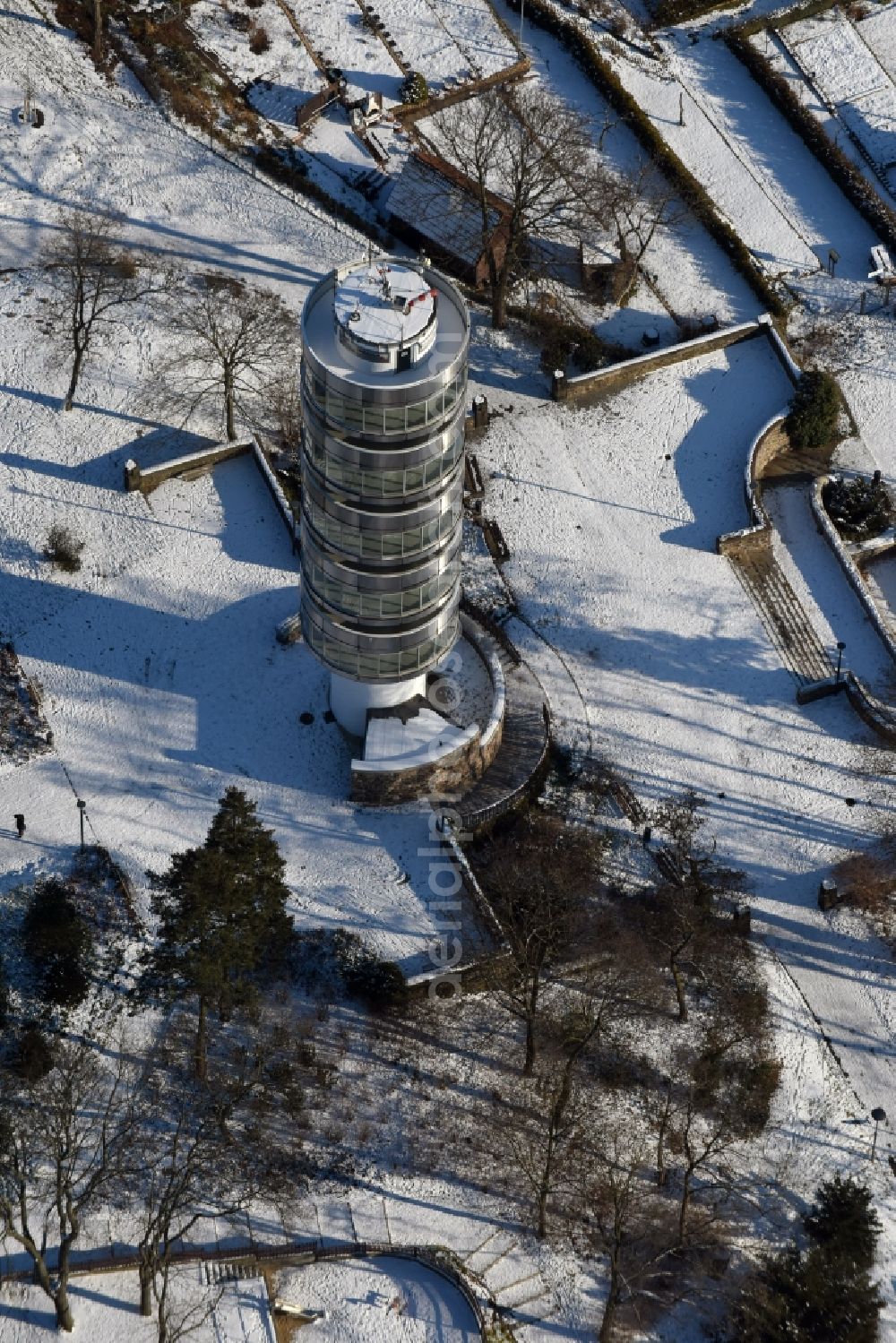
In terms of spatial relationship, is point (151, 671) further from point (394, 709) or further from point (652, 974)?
point (652, 974)

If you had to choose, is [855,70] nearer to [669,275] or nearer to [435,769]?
[669,275]

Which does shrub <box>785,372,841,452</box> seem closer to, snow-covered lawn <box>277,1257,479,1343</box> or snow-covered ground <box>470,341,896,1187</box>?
snow-covered ground <box>470,341,896,1187</box>

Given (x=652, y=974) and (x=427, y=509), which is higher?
(x=427, y=509)

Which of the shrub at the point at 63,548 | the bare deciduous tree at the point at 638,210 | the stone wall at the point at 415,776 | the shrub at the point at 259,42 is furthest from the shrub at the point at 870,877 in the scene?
the shrub at the point at 259,42

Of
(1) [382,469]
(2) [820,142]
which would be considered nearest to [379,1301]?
(1) [382,469]

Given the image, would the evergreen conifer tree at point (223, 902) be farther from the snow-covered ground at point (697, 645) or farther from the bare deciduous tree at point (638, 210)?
the bare deciduous tree at point (638, 210)

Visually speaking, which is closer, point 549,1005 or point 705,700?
point 549,1005

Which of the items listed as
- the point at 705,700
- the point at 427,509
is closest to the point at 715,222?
the point at 705,700
